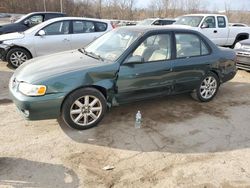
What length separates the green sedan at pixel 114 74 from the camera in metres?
3.91

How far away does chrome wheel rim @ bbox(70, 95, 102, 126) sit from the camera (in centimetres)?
414

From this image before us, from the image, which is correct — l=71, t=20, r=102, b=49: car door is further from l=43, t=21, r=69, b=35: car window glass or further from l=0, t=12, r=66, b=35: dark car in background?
l=0, t=12, r=66, b=35: dark car in background

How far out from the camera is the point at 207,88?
5.68m

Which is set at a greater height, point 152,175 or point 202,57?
point 202,57

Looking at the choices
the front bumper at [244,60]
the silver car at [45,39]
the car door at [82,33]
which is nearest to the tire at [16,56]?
the silver car at [45,39]

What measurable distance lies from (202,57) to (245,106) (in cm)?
145

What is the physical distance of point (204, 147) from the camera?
13.0 feet

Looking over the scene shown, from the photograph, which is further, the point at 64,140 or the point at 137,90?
the point at 137,90

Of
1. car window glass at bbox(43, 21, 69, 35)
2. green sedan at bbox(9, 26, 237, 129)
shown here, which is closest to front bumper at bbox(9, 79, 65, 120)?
green sedan at bbox(9, 26, 237, 129)

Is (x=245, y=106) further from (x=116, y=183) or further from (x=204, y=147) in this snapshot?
(x=116, y=183)

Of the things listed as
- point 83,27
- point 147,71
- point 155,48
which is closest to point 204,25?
point 83,27

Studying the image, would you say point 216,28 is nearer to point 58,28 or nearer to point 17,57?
point 58,28

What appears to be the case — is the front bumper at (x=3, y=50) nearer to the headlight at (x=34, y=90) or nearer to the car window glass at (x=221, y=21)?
the headlight at (x=34, y=90)

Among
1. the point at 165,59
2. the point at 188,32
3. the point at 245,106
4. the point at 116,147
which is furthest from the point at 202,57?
the point at 116,147
